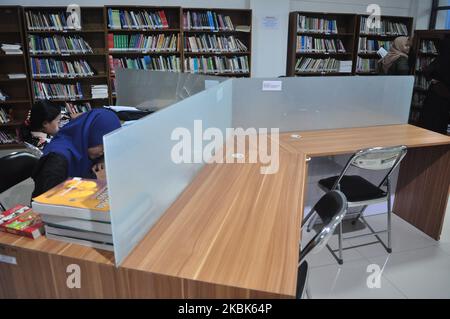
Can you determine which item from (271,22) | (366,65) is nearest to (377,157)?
(271,22)

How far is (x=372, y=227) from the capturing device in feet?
9.45

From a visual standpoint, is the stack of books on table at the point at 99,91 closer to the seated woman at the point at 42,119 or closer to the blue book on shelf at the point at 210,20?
the blue book on shelf at the point at 210,20

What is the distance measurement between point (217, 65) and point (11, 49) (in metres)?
2.81

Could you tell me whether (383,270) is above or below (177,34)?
below

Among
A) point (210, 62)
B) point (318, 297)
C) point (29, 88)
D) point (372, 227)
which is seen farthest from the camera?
point (210, 62)

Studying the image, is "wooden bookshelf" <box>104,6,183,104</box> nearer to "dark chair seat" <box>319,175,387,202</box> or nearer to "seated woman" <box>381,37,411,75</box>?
"seated woman" <box>381,37,411,75</box>

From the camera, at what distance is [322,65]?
592 centimetres

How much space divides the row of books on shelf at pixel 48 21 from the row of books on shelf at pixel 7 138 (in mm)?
1533

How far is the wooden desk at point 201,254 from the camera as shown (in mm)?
1065

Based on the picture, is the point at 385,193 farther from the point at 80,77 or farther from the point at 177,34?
the point at 80,77

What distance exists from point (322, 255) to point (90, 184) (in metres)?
1.76

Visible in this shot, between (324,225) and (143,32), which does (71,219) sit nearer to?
(324,225)

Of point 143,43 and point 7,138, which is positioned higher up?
point 143,43

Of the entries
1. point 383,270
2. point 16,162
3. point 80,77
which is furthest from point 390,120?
point 80,77
